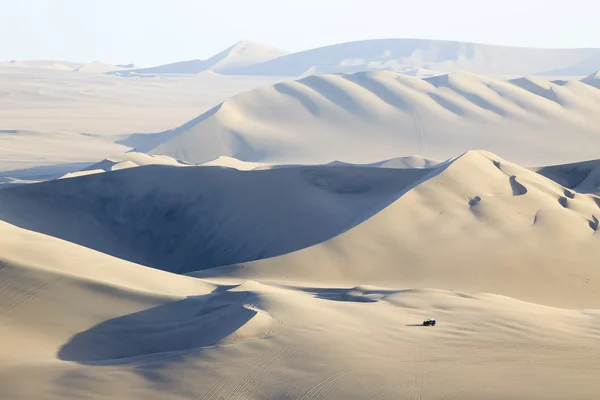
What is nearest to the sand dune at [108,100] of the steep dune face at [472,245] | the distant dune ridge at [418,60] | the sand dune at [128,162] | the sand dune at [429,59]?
the distant dune ridge at [418,60]

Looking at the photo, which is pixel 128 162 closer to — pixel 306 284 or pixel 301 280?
pixel 301 280

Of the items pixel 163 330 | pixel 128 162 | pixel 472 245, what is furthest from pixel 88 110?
pixel 163 330

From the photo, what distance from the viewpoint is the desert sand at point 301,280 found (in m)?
12.4

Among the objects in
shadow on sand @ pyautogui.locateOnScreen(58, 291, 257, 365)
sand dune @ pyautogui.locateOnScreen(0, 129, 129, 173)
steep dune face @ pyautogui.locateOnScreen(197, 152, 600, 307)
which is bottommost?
sand dune @ pyautogui.locateOnScreen(0, 129, 129, 173)

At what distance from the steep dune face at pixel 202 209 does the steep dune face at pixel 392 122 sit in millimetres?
23855

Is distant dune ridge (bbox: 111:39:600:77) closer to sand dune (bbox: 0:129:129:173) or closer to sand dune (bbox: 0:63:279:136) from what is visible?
sand dune (bbox: 0:63:279:136)

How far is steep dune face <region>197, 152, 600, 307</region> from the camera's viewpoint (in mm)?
22250

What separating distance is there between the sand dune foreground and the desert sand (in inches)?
1.7

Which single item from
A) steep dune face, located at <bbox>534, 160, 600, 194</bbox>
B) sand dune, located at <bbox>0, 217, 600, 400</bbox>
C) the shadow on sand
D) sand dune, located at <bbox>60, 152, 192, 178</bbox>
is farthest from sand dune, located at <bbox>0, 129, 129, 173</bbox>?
the shadow on sand

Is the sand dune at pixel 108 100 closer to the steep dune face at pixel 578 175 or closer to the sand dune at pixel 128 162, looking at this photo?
the sand dune at pixel 128 162

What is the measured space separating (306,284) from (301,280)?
1.40 meters

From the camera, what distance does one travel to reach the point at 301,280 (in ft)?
71.6

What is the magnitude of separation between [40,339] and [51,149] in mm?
50660

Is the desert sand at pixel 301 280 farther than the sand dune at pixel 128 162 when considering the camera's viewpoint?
No
